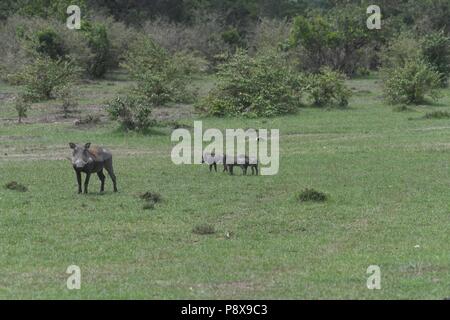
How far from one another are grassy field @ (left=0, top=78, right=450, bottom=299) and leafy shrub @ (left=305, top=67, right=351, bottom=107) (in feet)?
41.2

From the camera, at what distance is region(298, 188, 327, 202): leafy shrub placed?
56.1 feet

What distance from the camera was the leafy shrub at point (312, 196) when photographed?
17.1 m

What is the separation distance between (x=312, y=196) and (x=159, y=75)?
2379cm

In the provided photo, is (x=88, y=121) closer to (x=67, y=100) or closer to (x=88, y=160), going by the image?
(x=67, y=100)

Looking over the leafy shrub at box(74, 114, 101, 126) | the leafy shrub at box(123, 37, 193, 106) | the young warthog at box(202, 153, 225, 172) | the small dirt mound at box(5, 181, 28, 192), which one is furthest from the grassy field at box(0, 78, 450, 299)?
the leafy shrub at box(123, 37, 193, 106)

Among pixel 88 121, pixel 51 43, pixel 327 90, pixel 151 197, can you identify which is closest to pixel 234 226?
pixel 151 197

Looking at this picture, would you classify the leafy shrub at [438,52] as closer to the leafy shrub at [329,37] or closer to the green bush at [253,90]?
the leafy shrub at [329,37]

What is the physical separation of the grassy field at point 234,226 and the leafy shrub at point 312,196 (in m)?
0.19

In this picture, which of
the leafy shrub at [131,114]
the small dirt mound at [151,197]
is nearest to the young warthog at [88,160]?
the small dirt mound at [151,197]

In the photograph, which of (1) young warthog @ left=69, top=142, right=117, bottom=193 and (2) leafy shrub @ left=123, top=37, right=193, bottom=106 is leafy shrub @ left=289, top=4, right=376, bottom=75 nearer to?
(2) leafy shrub @ left=123, top=37, right=193, bottom=106
